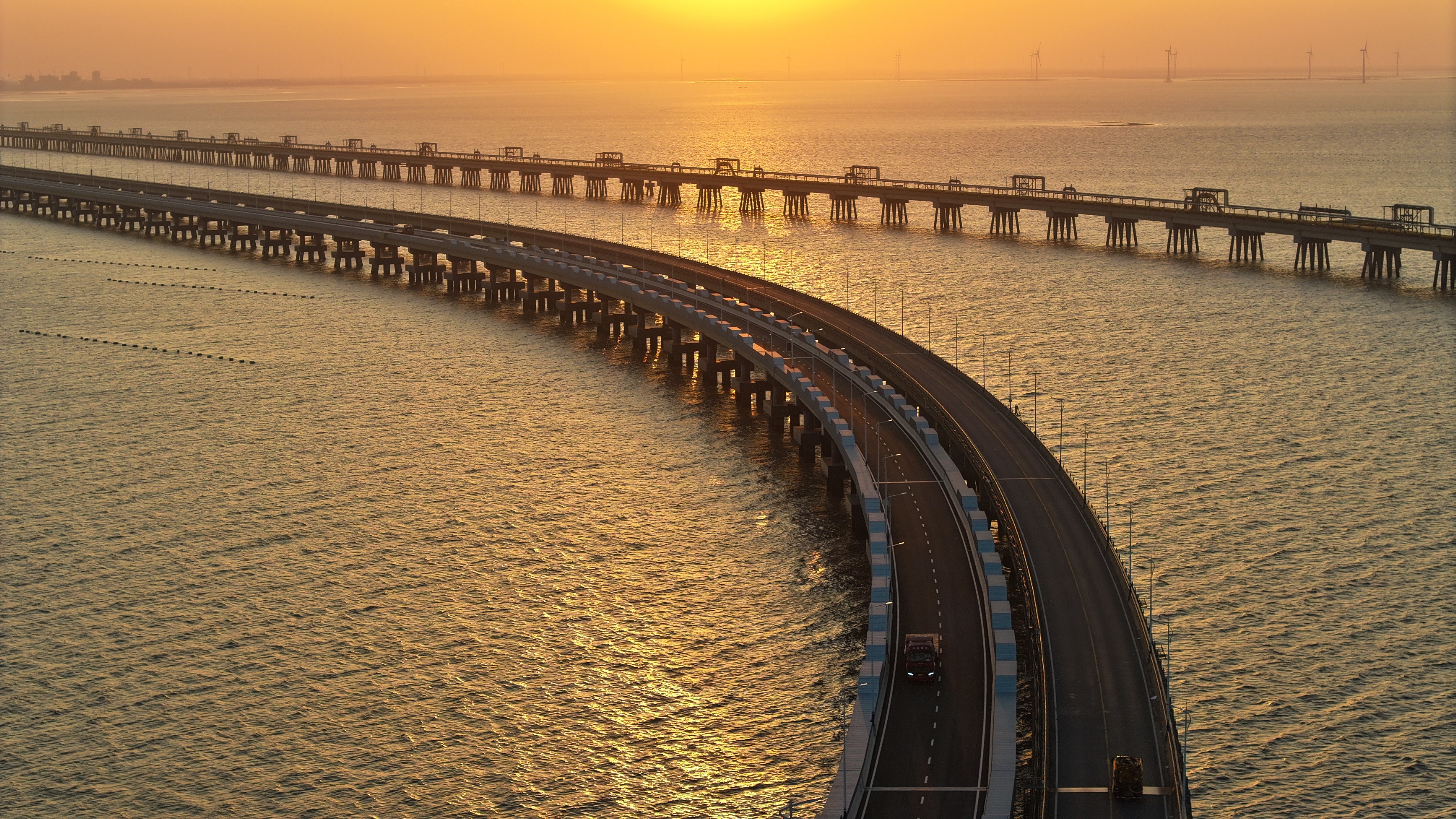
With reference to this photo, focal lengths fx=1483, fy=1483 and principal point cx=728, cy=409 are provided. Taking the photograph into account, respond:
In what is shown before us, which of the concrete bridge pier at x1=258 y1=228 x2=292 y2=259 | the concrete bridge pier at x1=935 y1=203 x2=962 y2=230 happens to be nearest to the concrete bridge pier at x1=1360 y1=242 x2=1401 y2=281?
the concrete bridge pier at x1=935 y1=203 x2=962 y2=230

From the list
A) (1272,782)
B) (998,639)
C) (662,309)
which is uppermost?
(662,309)

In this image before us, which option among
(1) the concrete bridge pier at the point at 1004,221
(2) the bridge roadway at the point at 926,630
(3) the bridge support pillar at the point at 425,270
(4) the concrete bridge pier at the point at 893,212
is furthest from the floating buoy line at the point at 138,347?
(4) the concrete bridge pier at the point at 893,212

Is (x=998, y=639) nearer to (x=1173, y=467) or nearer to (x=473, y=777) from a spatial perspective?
(x=473, y=777)

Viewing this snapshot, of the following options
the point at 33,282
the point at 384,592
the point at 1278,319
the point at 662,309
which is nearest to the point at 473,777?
the point at 384,592

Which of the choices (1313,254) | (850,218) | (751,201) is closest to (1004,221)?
(850,218)

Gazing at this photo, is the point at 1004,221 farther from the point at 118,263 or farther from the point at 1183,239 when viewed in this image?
the point at 118,263

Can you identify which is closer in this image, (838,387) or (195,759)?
(195,759)
